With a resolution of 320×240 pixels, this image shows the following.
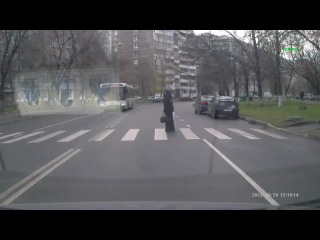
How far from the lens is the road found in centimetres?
728

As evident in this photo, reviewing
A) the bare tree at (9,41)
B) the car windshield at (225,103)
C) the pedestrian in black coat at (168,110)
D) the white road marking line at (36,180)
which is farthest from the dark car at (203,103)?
the white road marking line at (36,180)

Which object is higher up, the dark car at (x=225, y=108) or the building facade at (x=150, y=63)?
the building facade at (x=150, y=63)

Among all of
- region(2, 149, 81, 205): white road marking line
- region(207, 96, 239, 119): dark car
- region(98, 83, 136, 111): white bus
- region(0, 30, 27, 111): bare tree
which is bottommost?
region(2, 149, 81, 205): white road marking line

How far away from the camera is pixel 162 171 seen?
9.60 meters

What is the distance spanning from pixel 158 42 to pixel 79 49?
27.7 m

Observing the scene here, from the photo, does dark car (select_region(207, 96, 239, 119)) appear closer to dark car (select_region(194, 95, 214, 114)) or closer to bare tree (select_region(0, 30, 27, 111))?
dark car (select_region(194, 95, 214, 114))

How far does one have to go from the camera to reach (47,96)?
52375 mm

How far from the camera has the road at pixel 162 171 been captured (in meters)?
7.28

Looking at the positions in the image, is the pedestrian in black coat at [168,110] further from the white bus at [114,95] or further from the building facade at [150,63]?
the building facade at [150,63]

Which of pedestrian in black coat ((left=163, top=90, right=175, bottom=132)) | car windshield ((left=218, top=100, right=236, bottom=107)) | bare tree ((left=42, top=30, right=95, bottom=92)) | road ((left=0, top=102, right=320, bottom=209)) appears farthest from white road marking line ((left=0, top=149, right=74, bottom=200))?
bare tree ((left=42, top=30, right=95, bottom=92))

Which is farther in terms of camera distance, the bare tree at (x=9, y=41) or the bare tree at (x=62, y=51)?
the bare tree at (x=62, y=51)

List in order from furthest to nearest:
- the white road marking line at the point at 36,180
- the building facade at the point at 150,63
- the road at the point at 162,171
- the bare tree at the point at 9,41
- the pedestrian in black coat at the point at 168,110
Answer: the building facade at the point at 150,63, the bare tree at the point at 9,41, the pedestrian in black coat at the point at 168,110, the road at the point at 162,171, the white road marking line at the point at 36,180
